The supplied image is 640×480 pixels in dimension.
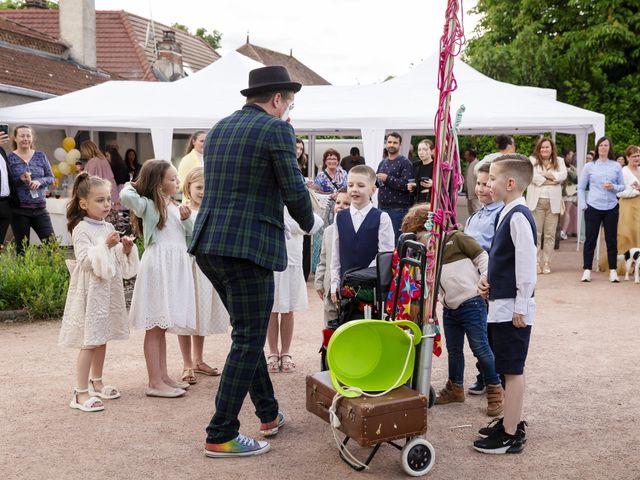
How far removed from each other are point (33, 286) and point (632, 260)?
765 centimetres

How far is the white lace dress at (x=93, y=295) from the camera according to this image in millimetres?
4621

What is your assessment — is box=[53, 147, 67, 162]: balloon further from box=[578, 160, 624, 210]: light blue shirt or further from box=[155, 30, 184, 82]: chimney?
box=[578, 160, 624, 210]: light blue shirt

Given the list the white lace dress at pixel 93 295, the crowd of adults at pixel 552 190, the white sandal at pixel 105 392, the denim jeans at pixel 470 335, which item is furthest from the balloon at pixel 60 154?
the denim jeans at pixel 470 335

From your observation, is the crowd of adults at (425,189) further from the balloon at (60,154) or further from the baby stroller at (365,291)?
the balloon at (60,154)

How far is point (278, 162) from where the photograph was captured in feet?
11.8

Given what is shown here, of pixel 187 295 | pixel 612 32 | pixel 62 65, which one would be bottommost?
pixel 187 295

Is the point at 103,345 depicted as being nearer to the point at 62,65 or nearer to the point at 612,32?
the point at 62,65

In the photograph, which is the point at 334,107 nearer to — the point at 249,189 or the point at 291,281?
the point at 291,281

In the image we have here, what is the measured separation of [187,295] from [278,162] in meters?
1.69

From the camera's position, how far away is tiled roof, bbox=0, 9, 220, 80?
25906 mm

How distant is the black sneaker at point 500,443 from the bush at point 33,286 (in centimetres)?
510

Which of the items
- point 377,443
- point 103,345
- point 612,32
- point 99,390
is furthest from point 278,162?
point 612,32

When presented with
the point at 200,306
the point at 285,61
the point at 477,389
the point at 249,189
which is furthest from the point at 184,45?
the point at 249,189

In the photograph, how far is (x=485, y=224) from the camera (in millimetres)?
5098
